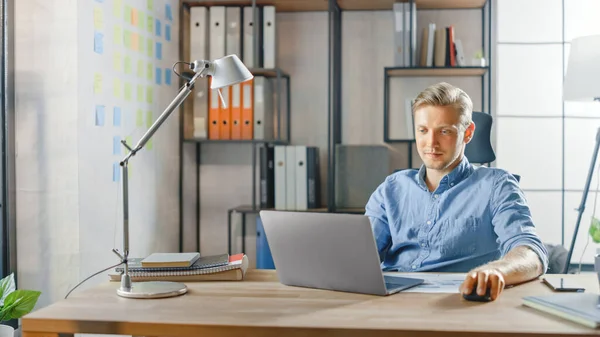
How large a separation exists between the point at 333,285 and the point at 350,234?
0.16 metres

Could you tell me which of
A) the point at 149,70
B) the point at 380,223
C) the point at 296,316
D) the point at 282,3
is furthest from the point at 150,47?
the point at 296,316

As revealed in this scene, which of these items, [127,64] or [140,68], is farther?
[140,68]

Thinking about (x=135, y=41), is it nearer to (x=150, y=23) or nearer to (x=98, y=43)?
(x=150, y=23)

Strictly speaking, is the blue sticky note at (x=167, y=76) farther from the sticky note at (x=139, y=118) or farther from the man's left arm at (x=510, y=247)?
the man's left arm at (x=510, y=247)

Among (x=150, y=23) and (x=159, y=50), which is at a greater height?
(x=150, y=23)

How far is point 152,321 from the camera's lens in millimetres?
1281

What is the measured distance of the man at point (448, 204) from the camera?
6.36 ft

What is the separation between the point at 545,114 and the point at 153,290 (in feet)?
9.81

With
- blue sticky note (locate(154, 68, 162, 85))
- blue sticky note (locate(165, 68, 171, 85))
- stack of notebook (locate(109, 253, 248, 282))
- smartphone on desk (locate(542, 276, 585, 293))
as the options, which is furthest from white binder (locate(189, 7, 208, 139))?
smartphone on desk (locate(542, 276, 585, 293))

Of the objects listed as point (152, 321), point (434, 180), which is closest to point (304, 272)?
point (152, 321)

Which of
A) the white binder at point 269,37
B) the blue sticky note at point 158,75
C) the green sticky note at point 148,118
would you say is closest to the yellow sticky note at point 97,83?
the green sticky note at point 148,118

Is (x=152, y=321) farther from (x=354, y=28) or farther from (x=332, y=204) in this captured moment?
(x=354, y=28)

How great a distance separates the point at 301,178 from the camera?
145 inches

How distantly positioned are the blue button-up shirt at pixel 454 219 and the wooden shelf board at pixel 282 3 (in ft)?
6.43
